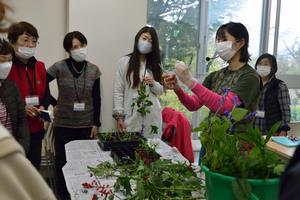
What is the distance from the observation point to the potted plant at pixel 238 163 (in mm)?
804

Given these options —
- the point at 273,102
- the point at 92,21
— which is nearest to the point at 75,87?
the point at 92,21

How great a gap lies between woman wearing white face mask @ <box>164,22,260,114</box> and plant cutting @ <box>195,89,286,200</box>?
58cm

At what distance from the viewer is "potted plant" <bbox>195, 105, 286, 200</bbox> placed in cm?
80

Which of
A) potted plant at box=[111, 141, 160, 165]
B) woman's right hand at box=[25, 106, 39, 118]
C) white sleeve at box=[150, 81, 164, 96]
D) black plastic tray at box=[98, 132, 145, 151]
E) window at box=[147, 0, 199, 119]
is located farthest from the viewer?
window at box=[147, 0, 199, 119]

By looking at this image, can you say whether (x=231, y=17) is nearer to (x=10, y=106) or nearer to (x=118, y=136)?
(x=118, y=136)

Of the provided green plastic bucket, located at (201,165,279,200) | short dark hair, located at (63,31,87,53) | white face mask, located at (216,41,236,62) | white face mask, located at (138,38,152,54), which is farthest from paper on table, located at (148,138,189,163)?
short dark hair, located at (63,31,87,53)

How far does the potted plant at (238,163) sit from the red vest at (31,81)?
192 cm

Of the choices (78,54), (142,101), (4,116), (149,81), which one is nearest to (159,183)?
(142,101)

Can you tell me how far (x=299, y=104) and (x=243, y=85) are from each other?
3445mm

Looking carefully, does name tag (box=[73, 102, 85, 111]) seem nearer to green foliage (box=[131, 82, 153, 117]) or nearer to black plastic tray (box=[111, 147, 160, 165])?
green foliage (box=[131, 82, 153, 117])

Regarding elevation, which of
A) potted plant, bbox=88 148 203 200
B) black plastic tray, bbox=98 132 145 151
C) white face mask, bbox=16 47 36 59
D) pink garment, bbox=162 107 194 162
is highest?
white face mask, bbox=16 47 36 59

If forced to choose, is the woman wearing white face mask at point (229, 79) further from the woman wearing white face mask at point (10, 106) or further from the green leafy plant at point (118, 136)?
the woman wearing white face mask at point (10, 106)

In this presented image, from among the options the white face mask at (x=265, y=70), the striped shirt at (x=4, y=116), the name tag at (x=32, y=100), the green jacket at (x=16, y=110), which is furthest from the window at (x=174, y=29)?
the striped shirt at (x=4, y=116)

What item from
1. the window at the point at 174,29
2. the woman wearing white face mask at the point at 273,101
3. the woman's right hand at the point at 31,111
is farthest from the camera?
the window at the point at 174,29
